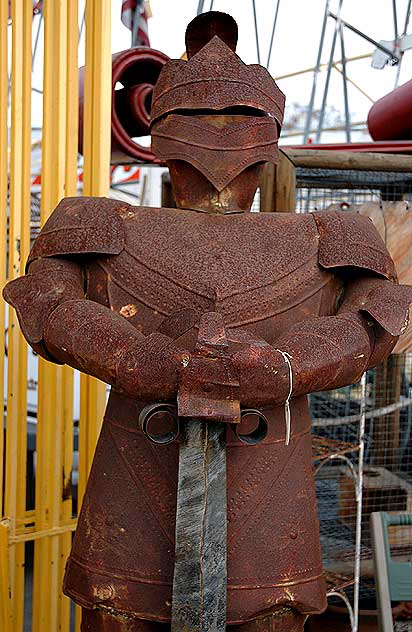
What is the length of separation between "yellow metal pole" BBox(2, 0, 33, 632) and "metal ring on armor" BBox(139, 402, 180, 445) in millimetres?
1283

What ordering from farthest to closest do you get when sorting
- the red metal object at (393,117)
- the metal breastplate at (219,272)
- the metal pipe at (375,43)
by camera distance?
the metal pipe at (375,43)
the red metal object at (393,117)
the metal breastplate at (219,272)

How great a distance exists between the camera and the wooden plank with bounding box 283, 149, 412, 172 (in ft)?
11.4

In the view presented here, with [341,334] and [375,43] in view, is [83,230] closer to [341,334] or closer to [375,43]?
[341,334]

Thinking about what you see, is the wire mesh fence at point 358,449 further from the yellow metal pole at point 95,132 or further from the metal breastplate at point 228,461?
the metal breastplate at point 228,461

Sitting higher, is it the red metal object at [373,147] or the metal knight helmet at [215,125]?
the red metal object at [373,147]

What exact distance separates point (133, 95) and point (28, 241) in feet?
3.69

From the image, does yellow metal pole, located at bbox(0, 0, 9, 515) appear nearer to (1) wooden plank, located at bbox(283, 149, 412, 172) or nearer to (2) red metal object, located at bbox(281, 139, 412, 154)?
(1) wooden plank, located at bbox(283, 149, 412, 172)

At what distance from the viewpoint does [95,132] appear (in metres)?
3.14

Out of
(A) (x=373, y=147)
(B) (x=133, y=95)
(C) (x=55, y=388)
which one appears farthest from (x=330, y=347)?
(B) (x=133, y=95)

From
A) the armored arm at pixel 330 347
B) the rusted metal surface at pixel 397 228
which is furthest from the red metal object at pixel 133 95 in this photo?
the armored arm at pixel 330 347

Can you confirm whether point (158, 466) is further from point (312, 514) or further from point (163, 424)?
point (312, 514)

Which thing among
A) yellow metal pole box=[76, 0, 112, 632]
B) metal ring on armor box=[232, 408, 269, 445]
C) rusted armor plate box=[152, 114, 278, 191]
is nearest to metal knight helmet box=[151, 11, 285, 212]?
rusted armor plate box=[152, 114, 278, 191]

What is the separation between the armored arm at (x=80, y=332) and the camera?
6.26 feet

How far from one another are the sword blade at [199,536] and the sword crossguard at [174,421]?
0.04 meters
